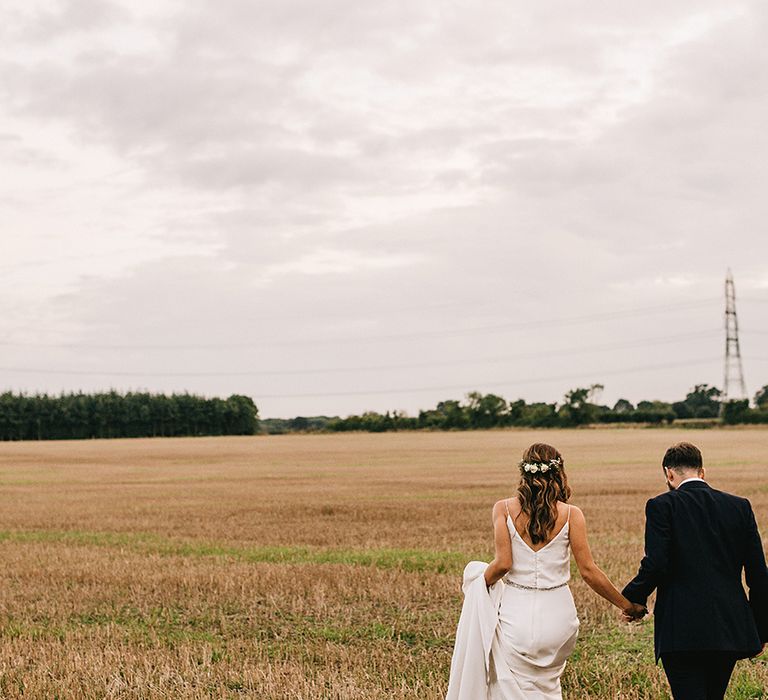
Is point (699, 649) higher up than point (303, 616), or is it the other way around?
point (699, 649)

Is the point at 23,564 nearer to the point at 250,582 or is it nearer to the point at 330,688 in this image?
the point at 250,582

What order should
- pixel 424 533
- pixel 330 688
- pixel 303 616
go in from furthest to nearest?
pixel 424 533 → pixel 303 616 → pixel 330 688

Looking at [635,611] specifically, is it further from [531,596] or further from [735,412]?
[735,412]

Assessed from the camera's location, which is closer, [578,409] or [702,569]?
[702,569]

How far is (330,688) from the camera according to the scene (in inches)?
328

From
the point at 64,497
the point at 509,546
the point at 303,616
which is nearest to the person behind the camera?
the point at 509,546

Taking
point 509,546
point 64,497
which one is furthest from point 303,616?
point 64,497

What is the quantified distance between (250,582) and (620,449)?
60821mm

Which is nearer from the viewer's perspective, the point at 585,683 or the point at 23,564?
the point at 585,683

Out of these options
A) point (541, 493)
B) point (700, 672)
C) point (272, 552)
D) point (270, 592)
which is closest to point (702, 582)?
point (700, 672)

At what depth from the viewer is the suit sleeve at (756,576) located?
570cm

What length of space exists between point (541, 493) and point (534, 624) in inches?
34.2

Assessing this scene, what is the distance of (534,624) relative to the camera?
240 inches

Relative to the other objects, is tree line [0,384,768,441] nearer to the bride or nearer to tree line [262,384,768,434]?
tree line [262,384,768,434]
